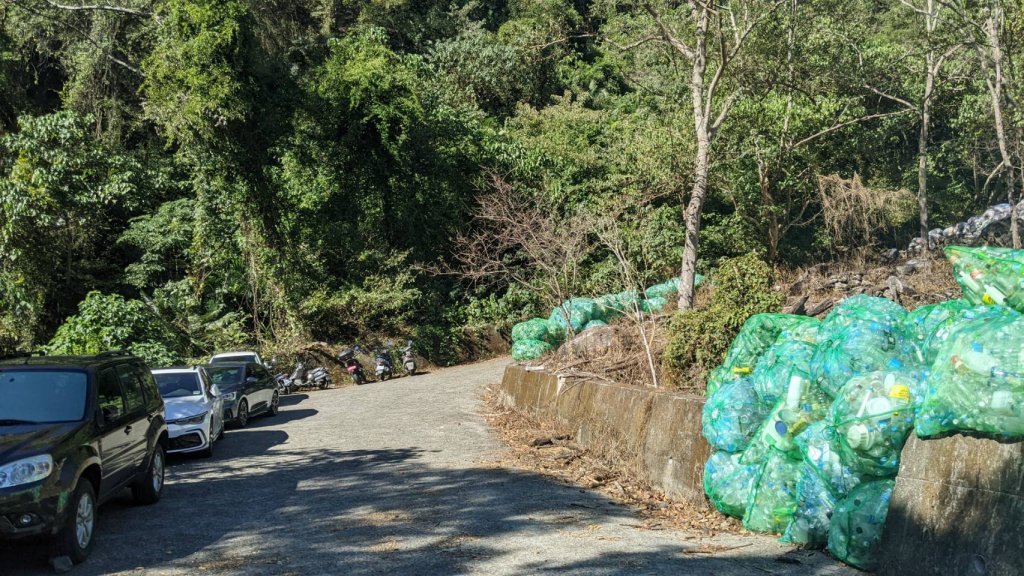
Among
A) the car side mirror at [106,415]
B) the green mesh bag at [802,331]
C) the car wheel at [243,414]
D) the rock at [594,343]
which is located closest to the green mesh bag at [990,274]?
the green mesh bag at [802,331]

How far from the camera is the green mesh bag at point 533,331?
20.9 meters

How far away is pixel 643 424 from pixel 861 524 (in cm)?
431

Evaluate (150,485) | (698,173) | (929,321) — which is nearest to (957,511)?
(929,321)

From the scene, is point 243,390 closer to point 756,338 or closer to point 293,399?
point 293,399

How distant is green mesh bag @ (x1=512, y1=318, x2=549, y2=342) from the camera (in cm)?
2088

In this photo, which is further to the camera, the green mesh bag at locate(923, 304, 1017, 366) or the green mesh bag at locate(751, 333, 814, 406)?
the green mesh bag at locate(751, 333, 814, 406)

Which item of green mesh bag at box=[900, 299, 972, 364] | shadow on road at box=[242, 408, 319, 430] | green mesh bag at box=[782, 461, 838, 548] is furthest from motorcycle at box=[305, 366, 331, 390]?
green mesh bag at box=[900, 299, 972, 364]

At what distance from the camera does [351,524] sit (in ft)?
28.3

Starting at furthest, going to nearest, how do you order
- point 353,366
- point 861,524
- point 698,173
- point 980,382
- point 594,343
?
point 353,366, point 698,173, point 594,343, point 861,524, point 980,382

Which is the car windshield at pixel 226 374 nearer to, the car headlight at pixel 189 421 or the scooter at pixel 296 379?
the car headlight at pixel 189 421

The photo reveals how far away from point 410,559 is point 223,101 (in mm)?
21847

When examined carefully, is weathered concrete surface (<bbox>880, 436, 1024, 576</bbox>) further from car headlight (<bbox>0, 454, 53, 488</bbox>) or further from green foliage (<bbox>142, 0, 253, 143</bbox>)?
green foliage (<bbox>142, 0, 253, 143</bbox>)

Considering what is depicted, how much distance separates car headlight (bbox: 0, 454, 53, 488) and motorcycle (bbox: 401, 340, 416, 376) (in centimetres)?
2008

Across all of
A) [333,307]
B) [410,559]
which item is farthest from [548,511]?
[333,307]
